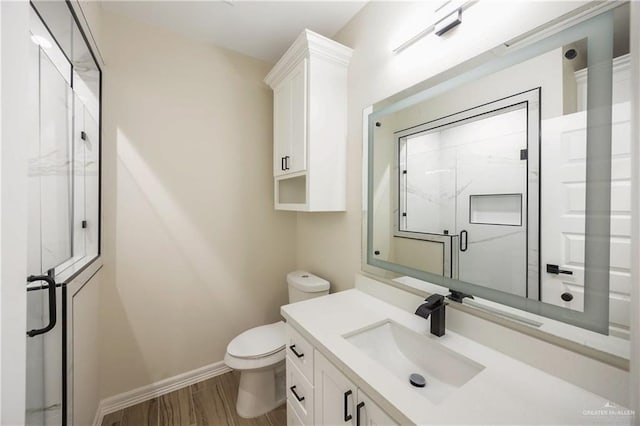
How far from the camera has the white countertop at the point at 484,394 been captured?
2.20 feet

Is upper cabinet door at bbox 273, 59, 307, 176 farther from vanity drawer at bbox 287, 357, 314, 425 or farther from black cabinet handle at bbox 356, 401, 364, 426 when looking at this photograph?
black cabinet handle at bbox 356, 401, 364, 426

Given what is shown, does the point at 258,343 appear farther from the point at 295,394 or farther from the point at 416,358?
the point at 416,358

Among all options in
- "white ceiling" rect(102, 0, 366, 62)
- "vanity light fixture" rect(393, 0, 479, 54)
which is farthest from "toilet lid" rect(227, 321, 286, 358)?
"white ceiling" rect(102, 0, 366, 62)

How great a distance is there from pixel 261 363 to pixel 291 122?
152cm

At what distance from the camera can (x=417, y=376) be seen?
1.02m

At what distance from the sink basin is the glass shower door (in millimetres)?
1055

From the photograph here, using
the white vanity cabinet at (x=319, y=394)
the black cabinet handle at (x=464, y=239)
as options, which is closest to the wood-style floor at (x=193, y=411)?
the white vanity cabinet at (x=319, y=394)

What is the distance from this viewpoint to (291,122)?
1.75 m

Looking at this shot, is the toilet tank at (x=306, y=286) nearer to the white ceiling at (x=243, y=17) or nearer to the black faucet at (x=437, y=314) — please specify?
the black faucet at (x=437, y=314)

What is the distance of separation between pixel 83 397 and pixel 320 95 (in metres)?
2.04

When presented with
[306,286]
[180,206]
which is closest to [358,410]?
[306,286]

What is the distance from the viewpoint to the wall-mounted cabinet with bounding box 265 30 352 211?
5.22 ft

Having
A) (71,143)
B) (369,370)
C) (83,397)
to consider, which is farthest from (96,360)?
(369,370)

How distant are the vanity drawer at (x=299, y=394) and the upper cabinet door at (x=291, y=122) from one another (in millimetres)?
1108
